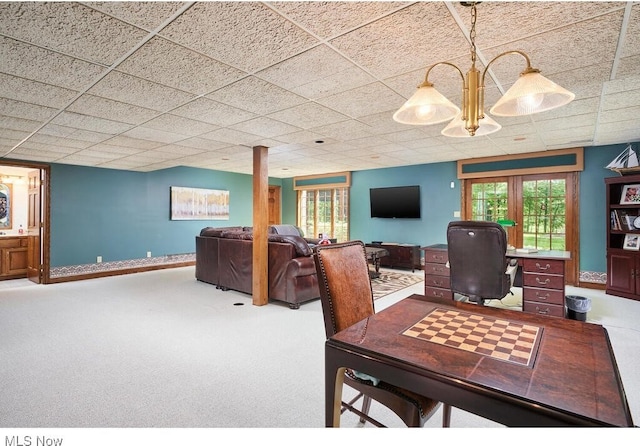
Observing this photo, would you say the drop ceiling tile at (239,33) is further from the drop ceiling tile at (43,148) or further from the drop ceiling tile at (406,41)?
the drop ceiling tile at (43,148)

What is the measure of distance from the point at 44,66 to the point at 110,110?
937 mm

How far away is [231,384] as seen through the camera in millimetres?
2311

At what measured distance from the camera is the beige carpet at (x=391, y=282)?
16.5ft

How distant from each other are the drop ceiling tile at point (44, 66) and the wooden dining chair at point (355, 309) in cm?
203

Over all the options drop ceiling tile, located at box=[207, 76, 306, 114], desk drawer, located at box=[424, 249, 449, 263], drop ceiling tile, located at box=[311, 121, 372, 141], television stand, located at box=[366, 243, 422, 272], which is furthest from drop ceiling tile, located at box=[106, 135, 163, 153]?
television stand, located at box=[366, 243, 422, 272]

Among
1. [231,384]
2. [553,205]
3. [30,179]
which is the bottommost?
[231,384]

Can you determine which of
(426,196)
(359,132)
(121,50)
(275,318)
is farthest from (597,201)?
(121,50)

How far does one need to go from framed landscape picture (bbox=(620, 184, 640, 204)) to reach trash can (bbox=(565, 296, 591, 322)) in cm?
216

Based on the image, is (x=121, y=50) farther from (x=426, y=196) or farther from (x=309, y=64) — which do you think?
(x=426, y=196)

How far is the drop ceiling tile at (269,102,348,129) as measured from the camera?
312 centimetres

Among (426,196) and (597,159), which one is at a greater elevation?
(597,159)

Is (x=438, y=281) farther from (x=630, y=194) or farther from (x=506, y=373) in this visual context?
(x=506, y=373)

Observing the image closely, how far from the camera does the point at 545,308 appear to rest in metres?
3.45

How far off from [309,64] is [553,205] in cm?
536
